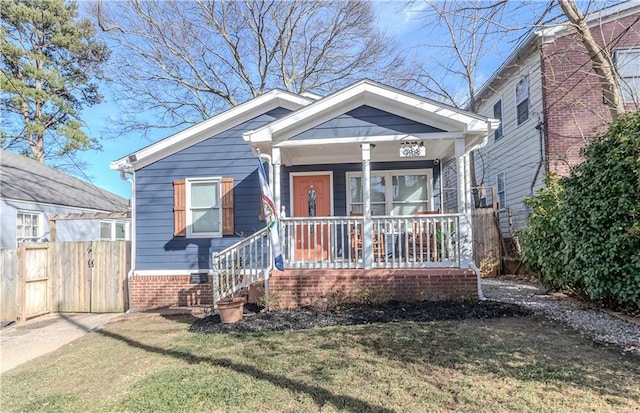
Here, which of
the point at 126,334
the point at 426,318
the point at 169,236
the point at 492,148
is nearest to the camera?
the point at 426,318

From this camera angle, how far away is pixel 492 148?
13141mm

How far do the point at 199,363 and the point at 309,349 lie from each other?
1.26 metres

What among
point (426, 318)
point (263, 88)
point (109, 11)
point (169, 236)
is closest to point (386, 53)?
point (263, 88)

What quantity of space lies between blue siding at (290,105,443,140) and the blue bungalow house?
0.06 ft

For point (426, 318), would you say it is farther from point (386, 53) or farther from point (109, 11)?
point (109, 11)

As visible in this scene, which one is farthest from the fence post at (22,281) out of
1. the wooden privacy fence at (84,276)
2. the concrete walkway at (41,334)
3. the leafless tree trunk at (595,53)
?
the leafless tree trunk at (595,53)

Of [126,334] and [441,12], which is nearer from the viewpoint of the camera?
[126,334]

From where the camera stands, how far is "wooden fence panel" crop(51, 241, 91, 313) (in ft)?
26.2

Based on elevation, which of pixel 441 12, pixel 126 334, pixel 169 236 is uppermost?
pixel 441 12

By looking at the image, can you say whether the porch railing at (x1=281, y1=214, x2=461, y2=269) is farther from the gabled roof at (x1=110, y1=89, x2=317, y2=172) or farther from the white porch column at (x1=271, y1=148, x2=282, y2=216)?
the gabled roof at (x1=110, y1=89, x2=317, y2=172)

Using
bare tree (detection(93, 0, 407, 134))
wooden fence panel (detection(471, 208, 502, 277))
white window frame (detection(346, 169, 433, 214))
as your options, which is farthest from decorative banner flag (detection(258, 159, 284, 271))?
bare tree (detection(93, 0, 407, 134))

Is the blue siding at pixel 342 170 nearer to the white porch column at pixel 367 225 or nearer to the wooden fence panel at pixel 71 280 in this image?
the white porch column at pixel 367 225

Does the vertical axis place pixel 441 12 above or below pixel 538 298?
above

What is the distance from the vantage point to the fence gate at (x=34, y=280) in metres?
7.34
